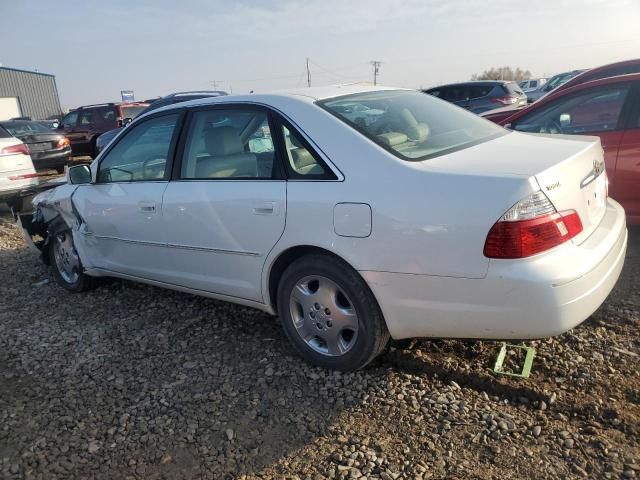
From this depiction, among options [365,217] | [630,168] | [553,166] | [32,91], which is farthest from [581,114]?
[32,91]

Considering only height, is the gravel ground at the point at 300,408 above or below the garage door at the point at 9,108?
below

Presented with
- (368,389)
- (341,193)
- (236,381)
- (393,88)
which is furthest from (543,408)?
(393,88)

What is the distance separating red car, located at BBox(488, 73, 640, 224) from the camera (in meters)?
4.43

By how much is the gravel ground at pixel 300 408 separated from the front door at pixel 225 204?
52 centimetres

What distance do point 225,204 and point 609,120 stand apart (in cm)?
358

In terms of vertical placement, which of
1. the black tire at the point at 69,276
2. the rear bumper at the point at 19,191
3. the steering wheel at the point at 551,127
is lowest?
the black tire at the point at 69,276

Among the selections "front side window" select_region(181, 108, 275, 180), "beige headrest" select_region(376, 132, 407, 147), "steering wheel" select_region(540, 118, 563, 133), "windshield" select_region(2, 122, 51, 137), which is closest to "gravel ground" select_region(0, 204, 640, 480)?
"front side window" select_region(181, 108, 275, 180)

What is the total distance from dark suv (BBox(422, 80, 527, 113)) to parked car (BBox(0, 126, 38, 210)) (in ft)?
33.7

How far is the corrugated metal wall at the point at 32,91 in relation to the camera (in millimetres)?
42062

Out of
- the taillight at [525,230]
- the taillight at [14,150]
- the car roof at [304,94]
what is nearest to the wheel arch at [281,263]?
the taillight at [525,230]

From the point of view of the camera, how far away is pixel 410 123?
3160mm

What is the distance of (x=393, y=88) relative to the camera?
3.76 metres

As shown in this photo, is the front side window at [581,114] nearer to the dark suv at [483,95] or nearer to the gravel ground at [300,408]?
the gravel ground at [300,408]

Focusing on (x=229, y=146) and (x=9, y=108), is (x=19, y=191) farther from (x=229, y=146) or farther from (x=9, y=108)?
(x=9, y=108)
